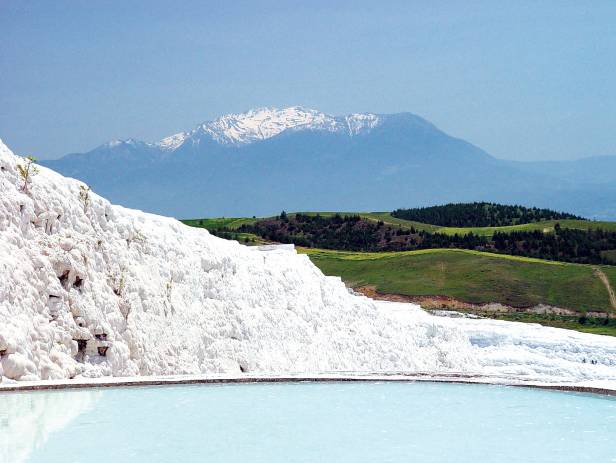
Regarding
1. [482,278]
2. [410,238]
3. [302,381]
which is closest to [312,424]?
[302,381]

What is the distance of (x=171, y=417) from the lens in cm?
1525

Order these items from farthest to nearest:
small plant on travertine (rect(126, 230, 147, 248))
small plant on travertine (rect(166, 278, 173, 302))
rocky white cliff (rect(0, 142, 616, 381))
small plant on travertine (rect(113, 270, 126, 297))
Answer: small plant on travertine (rect(126, 230, 147, 248)), small plant on travertine (rect(166, 278, 173, 302)), small plant on travertine (rect(113, 270, 126, 297)), rocky white cliff (rect(0, 142, 616, 381))

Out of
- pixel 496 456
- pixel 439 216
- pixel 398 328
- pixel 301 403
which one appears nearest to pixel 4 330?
pixel 301 403

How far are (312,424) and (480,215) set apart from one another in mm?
126754

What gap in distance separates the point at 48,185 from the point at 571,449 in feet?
40.6

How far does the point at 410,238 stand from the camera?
371ft

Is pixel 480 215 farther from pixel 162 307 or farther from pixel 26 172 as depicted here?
pixel 26 172

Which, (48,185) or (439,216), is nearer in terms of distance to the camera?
(48,185)

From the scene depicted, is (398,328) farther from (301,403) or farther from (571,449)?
(571,449)

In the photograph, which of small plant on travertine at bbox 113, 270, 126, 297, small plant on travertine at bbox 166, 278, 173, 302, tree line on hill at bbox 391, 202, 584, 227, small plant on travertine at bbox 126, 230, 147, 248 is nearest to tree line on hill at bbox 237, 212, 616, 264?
tree line on hill at bbox 391, 202, 584, 227

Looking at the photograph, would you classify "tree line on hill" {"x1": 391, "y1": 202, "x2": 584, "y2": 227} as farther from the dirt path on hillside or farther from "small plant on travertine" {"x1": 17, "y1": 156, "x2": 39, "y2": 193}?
"small plant on travertine" {"x1": 17, "y1": 156, "x2": 39, "y2": 193}

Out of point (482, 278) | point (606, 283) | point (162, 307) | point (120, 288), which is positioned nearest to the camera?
point (120, 288)

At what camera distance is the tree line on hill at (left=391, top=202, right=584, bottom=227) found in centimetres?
13088

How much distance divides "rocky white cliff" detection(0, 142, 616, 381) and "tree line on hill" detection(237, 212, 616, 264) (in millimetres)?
71429
